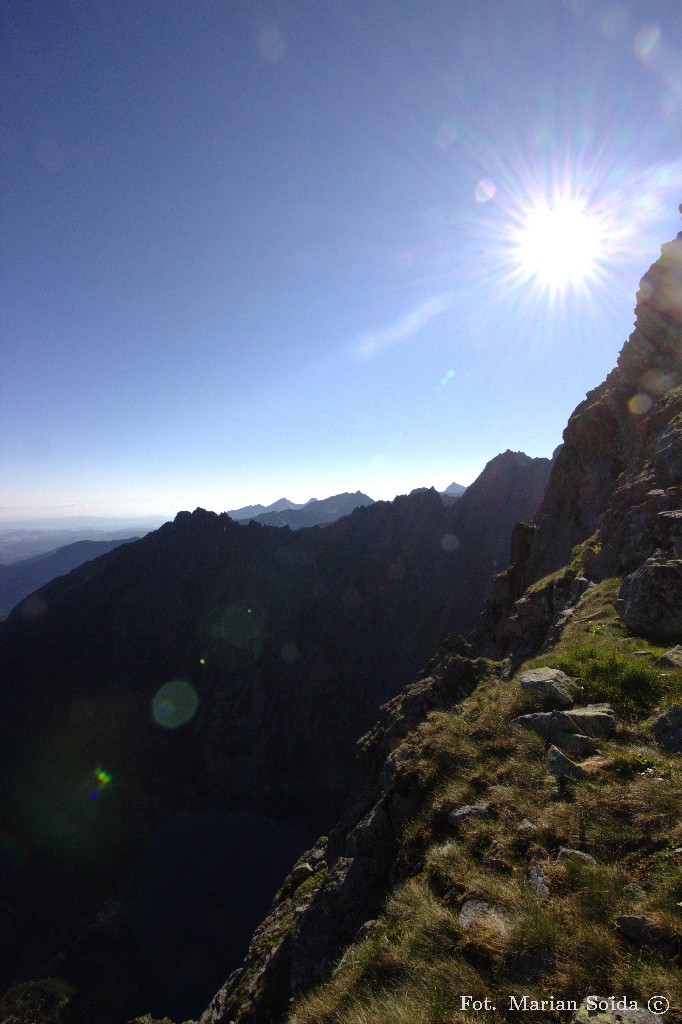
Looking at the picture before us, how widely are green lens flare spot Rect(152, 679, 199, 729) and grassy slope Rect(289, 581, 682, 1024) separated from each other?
107015mm

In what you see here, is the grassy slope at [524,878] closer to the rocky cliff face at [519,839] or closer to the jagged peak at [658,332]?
the rocky cliff face at [519,839]

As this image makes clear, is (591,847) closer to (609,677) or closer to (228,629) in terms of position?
(609,677)

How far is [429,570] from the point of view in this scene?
127625 mm

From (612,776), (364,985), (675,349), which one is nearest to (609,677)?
(612,776)

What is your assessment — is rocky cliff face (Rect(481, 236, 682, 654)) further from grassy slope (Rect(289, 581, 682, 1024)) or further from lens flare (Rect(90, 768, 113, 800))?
lens flare (Rect(90, 768, 113, 800))

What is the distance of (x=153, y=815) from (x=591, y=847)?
101 m

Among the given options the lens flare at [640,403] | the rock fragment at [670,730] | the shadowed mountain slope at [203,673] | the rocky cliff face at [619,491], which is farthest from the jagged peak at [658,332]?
the shadowed mountain slope at [203,673]

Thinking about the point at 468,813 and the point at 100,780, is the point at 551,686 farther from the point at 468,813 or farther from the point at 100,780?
the point at 100,780

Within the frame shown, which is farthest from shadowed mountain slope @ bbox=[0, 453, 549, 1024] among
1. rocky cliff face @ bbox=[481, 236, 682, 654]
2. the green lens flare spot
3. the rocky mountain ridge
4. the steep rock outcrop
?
rocky cliff face @ bbox=[481, 236, 682, 654]

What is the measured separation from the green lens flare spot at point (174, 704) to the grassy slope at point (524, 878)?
107 m

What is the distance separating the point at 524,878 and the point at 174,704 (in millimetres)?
113083

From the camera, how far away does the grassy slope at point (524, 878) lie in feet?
15.1

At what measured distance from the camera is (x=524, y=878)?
6.02m

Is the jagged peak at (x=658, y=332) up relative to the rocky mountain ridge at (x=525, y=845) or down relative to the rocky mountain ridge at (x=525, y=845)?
up
